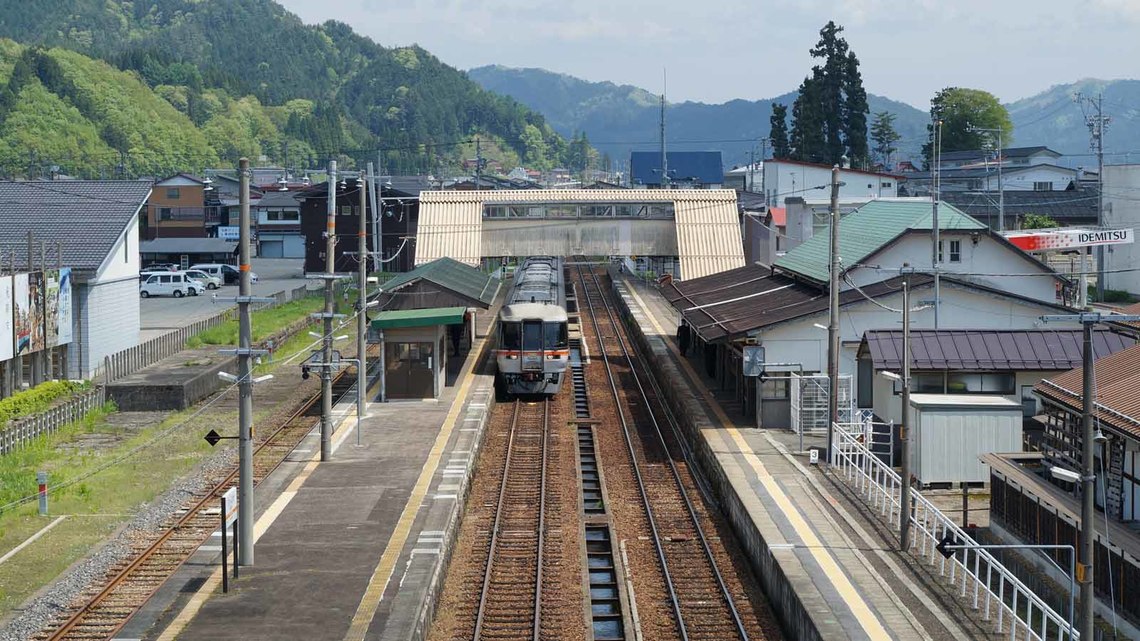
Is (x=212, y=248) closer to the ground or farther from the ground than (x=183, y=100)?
closer to the ground

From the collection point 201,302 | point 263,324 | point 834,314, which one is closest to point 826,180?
point 201,302

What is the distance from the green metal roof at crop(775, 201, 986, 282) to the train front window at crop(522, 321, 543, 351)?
632 centimetres

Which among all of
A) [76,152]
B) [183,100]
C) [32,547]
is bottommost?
[32,547]

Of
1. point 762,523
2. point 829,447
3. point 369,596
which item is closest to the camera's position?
point 369,596

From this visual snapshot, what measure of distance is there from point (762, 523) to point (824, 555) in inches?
61.5

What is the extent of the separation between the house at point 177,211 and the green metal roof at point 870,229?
46.6 m

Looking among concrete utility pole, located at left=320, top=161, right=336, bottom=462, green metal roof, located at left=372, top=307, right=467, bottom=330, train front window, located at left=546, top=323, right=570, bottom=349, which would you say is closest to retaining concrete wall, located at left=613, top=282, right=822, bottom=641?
train front window, located at left=546, top=323, right=570, bottom=349

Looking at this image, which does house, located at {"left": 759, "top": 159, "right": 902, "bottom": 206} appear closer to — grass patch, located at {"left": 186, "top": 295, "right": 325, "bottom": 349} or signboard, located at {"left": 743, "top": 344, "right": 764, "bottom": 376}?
grass patch, located at {"left": 186, "top": 295, "right": 325, "bottom": 349}

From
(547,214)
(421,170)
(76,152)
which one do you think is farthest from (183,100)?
(547,214)

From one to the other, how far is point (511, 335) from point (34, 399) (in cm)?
1009

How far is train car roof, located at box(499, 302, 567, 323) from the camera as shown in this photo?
29031mm

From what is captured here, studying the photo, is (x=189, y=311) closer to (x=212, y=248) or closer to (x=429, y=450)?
(x=212, y=248)

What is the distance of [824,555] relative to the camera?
15.5 m

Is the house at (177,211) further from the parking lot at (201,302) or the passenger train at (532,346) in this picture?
the passenger train at (532,346)
